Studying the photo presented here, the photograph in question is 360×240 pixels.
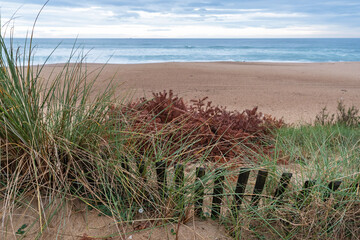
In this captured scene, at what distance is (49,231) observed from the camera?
84.9 inches

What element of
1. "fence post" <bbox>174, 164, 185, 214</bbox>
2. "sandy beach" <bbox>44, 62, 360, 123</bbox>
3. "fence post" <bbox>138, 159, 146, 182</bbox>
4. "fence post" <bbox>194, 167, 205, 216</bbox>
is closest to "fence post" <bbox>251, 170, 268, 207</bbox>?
"fence post" <bbox>194, 167, 205, 216</bbox>

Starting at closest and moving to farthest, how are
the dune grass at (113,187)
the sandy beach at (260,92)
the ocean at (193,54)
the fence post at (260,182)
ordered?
1. the dune grass at (113,187)
2. the fence post at (260,182)
3. the sandy beach at (260,92)
4. the ocean at (193,54)

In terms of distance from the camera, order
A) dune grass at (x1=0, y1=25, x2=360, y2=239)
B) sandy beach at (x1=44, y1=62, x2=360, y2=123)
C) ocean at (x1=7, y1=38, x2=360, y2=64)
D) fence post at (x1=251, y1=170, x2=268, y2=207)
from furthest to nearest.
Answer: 1. ocean at (x1=7, y1=38, x2=360, y2=64)
2. sandy beach at (x1=44, y1=62, x2=360, y2=123)
3. fence post at (x1=251, y1=170, x2=268, y2=207)
4. dune grass at (x1=0, y1=25, x2=360, y2=239)

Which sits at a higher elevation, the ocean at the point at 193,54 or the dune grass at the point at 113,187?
the ocean at the point at 193,54

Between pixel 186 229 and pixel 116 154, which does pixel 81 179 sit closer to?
pixel 116 154

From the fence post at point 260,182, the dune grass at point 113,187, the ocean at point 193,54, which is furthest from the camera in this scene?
the ocean at point 193,54

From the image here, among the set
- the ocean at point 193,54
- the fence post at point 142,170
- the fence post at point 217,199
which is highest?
the ocean at point 193,54

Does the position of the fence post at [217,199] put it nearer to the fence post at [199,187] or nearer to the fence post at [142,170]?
the fence post at [199,187]

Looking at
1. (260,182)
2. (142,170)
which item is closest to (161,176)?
(142,170)

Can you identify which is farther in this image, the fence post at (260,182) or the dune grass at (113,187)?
the fence post at (260,182)

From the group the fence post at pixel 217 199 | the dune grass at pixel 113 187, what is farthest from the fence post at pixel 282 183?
the fence post at pixel 217 199

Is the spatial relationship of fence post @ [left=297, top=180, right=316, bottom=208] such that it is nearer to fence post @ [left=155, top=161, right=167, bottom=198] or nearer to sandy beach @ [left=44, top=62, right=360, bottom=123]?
fence post @ [left=155, top=161, right=167, bottom=198]

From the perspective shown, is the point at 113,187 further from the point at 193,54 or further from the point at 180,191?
the point at 193,54

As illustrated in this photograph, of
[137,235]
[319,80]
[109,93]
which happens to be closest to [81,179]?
[137,235]
